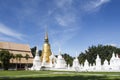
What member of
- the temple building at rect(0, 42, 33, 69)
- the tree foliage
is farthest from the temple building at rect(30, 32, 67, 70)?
the tree foliage

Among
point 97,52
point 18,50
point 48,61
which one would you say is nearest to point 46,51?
point 48,61

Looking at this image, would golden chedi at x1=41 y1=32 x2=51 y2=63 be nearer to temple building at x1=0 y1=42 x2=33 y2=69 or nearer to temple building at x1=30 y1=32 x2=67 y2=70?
temple building at x1=30 y1=32 x2=67 y2=70

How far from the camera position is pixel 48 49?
82750 mm

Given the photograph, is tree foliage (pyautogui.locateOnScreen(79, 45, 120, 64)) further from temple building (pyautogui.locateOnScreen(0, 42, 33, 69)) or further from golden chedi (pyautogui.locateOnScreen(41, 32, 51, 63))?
temple building (pyautogui.locateOnScreen(0, 42, 33, 69))

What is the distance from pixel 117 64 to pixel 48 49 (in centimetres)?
3239

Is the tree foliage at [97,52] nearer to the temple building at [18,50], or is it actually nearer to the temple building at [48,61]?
the temple building at [48,61]

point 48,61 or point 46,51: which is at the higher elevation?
point 46,51

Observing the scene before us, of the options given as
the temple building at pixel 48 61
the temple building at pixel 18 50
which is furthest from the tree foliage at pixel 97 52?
the temple building at pixel 18 50

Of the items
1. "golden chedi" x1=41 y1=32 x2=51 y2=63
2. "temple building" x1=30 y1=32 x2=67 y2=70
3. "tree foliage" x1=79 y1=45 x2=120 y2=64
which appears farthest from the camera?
"tree foliage" x1=79 y1=45 x2=120 y2=64

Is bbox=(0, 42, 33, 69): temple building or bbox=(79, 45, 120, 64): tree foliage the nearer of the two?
bbox=(0, 42, 33, 69): temple building

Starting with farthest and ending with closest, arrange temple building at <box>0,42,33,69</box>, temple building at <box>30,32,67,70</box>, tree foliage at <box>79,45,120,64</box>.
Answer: tree foliage at <box>79,45,120,64</box> < temple building at <box>0,42,33,69</box> < temple building at <box>30,32,67,70</box>

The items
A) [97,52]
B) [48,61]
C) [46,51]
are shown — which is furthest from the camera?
[97,52]

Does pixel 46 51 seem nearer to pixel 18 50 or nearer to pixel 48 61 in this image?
pixel 48 61

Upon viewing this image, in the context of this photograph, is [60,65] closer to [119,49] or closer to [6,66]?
[6,66]
